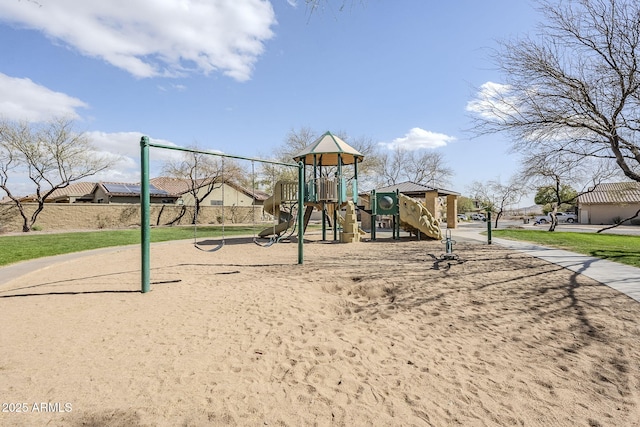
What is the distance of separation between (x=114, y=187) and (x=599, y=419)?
41.6 meters

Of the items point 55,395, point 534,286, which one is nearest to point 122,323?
point 55,395

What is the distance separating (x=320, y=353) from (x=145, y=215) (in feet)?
13.5

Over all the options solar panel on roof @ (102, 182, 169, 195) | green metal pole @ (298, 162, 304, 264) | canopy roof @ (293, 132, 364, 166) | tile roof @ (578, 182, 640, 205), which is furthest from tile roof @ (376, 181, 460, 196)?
solar panel on roof @ (102, 182, 169, 195)

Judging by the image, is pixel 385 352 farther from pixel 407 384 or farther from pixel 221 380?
pixel 221 380

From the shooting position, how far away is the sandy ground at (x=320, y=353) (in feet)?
8.41

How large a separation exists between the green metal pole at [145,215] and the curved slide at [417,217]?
470 inches

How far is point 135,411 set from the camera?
2469 millimetres

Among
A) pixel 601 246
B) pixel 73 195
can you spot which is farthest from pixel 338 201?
pixel 73 195

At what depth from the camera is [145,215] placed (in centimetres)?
578

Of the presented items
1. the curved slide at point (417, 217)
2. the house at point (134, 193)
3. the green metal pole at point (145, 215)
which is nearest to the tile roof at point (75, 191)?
the house at point (134, 193)

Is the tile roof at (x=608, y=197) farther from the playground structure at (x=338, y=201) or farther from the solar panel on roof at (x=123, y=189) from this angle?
the solar panel on roof at (x=123, y=189)

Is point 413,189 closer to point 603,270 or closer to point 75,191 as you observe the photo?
point 603,270

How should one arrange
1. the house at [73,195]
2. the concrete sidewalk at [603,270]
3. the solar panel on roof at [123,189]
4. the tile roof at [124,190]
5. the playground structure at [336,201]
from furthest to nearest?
the house at [73,195]
the solar panel on roof at [123,189]
the tile roof at [124,190]
the playground structure at [336,201]
the concrete sidewalk at [603,270]

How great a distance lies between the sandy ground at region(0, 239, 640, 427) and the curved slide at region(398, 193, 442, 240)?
8.77m
